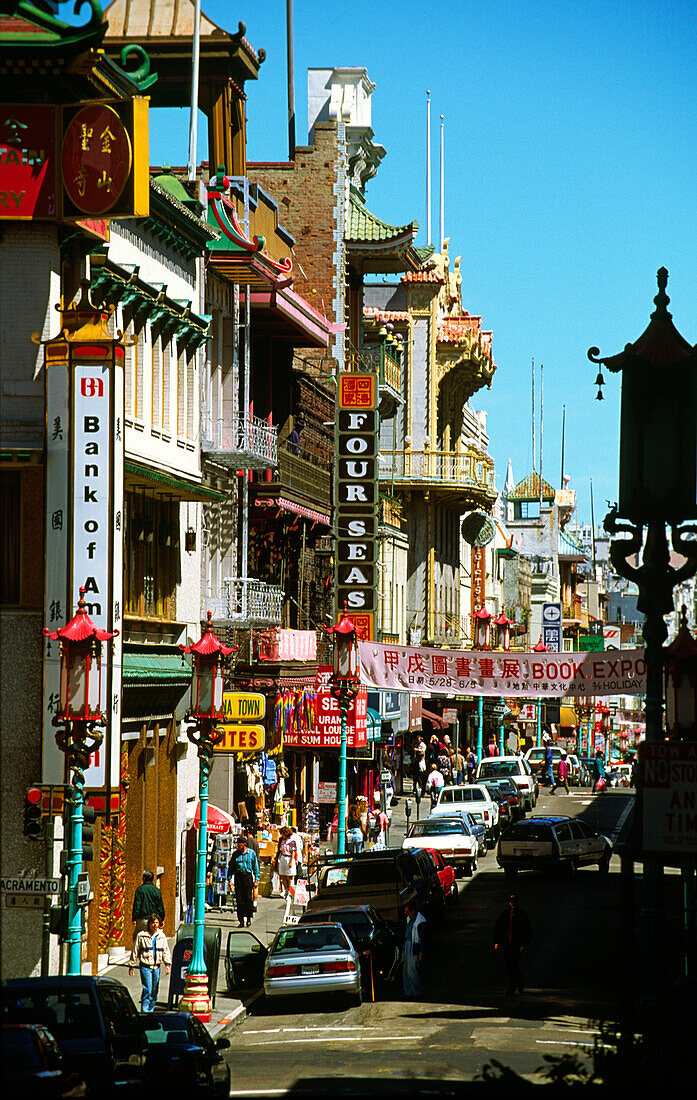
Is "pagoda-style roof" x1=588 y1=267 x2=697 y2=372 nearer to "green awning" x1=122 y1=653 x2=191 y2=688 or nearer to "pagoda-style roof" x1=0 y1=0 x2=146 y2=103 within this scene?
"pagoda-style roof" x1=0 y1=0 x2=146 y2=103

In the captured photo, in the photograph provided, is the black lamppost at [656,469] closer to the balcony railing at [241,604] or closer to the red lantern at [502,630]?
the balcony railing at [241,604]

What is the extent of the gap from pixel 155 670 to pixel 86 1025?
13303 mm

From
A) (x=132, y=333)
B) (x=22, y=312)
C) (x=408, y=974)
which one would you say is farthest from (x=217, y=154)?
(x=408, y=974)

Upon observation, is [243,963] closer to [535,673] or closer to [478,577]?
[535,673]

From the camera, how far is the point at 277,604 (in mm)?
40656

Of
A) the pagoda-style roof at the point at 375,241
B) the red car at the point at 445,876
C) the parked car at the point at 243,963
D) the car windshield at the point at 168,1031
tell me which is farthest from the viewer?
the pagoda-style roof at the point at 375,241

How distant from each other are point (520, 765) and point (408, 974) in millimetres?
34147

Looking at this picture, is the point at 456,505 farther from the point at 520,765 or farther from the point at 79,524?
the point at 79,524

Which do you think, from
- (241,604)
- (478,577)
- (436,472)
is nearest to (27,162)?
(241,604)

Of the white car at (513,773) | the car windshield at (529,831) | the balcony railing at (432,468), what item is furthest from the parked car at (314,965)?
the balcony railing at (432,468)

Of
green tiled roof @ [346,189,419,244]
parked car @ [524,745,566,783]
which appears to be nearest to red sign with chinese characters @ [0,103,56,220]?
green tiled roof @ [346,189,419,244]

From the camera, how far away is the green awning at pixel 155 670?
2733 cm

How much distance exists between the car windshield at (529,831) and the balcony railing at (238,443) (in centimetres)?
1039

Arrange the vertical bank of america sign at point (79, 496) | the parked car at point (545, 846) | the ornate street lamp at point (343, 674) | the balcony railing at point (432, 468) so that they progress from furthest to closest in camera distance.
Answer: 1. the balcony railing at point (432, 468)
2. the parked car at point (545, 846)
3. the ornate street lamp at point (343, 674)
4. the vertical bank of america sign at point (79, 496)
